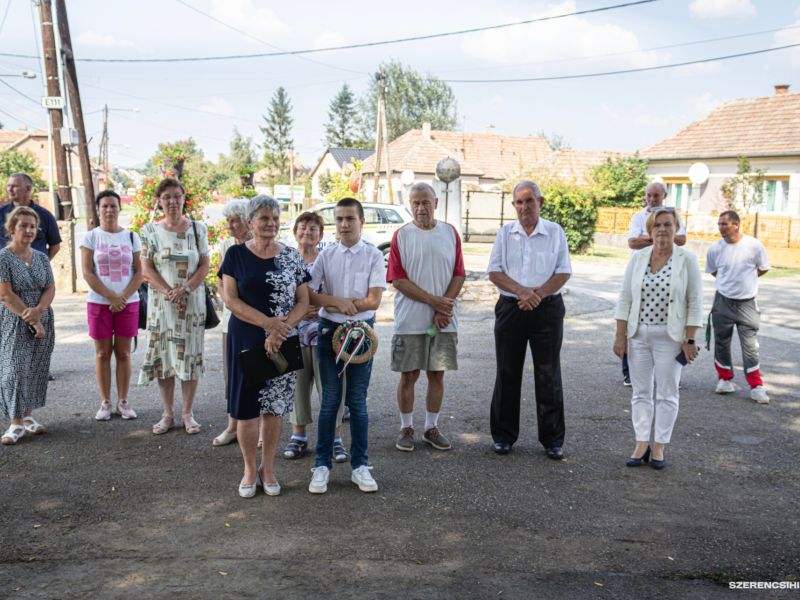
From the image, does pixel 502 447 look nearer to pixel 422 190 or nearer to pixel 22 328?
pixel 422 190

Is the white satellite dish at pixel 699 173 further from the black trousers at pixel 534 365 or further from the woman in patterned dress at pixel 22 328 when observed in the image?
the woman in patterned dress at pixel 22 328

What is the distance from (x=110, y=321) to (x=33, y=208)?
1754 mm

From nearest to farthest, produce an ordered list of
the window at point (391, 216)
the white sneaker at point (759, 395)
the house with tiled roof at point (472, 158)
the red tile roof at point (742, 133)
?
the white sneaker at point (759, 395), the window at point (391, 216), the red tile roof at point (742, 133), the house with tiled roof at point (472, 158)

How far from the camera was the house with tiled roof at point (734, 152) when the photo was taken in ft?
87.3

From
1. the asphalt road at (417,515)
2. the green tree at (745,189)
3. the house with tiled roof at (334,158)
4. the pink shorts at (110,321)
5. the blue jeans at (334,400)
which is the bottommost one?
the asphalt road at (417,515)

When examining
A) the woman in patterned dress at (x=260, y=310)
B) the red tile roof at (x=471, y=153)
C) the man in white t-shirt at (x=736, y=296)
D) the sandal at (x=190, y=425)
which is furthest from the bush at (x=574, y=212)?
the woman in patterned dress at (x=260, y=310)

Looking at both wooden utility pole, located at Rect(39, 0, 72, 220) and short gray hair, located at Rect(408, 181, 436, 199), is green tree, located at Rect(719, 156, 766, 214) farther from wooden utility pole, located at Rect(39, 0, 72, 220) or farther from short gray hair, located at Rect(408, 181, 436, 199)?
short gray hair, located at Rect(408, 181, 436, 199)

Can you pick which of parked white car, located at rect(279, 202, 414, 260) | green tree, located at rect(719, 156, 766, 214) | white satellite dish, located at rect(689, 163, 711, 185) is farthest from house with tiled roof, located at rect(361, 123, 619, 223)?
parked white car, located at rect(279, 202, 414, 260)

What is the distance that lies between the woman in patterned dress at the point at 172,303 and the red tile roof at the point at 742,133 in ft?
86.0

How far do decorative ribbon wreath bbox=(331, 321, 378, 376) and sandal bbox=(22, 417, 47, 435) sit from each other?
2762 mm

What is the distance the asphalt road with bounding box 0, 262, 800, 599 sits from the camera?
11.3 ft

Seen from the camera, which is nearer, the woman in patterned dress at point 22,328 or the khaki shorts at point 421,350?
the khaki shorts at point 421,350

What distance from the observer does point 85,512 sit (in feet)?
13.8

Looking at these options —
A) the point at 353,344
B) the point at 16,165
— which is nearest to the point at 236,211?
the point at 353,344
